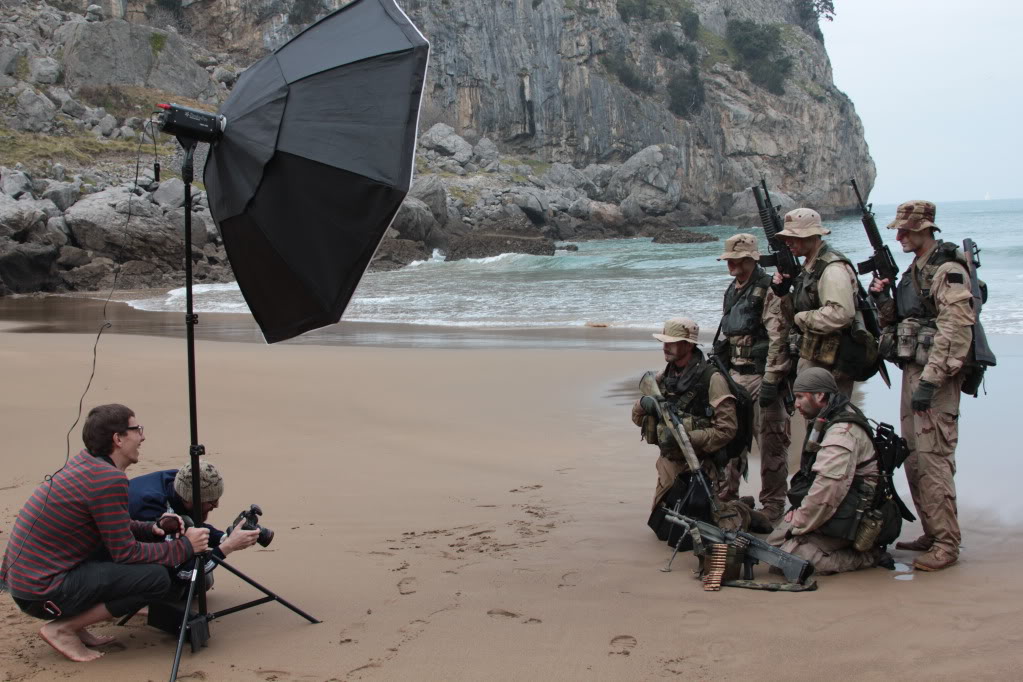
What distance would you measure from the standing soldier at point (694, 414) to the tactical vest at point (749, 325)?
28.4 inches

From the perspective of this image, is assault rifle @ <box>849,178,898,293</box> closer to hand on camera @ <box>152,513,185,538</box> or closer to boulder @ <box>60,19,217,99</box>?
hand on camera @ <box>152,513,185,538</box>

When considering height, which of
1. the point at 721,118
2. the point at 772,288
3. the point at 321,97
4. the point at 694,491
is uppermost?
the point at 721,118

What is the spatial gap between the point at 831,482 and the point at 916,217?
1.54 metres

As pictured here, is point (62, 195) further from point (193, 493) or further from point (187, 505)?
point (193, 493)

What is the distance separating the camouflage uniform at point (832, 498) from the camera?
4422 mm

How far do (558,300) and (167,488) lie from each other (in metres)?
19.6

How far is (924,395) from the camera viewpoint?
4691 millimetres

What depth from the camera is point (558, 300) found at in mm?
23469

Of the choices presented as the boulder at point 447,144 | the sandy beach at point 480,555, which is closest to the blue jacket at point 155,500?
the sandy beach at point 480,555

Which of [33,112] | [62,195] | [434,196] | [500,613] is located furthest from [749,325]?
[33,112]

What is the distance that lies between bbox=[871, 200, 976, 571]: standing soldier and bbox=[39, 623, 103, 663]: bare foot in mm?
3934

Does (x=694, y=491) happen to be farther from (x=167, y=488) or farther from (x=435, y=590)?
(x=167, y=488)

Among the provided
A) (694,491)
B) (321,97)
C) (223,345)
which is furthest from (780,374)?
(223,345)

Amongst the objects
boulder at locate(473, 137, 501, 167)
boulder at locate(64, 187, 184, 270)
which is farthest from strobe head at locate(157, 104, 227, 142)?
boulder at locate(473, 137, 501, 167)
